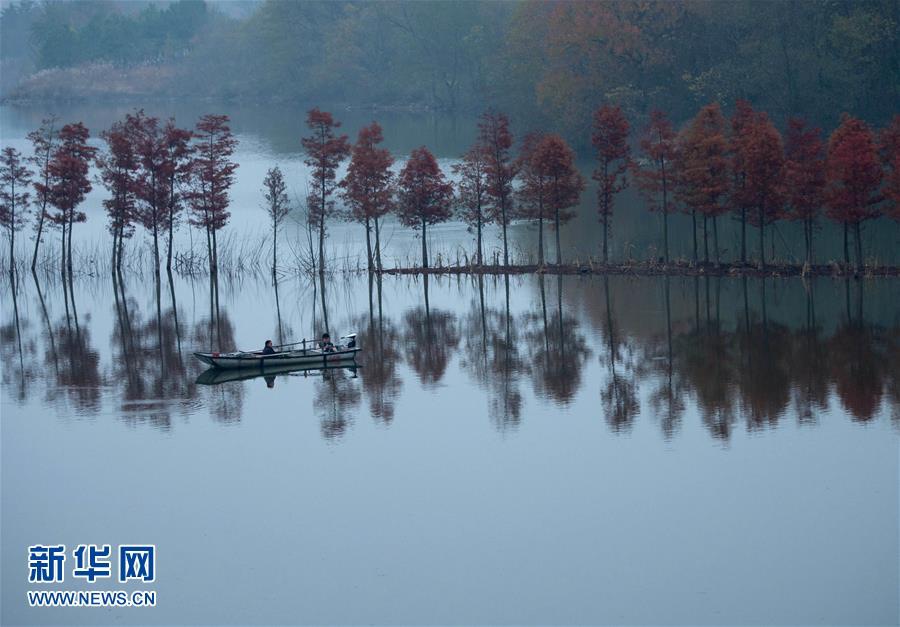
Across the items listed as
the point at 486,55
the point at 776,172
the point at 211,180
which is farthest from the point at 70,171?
the point at 486,55

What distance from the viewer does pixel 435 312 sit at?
40.5 metres

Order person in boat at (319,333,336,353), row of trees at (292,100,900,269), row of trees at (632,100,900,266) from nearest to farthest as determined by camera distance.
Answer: person in boat at (319,333,336,353) → row of trees at (632,100,900,266) → row of trees at (292,100,900,269)

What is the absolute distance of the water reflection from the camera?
28.2m

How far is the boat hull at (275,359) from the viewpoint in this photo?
103 ft

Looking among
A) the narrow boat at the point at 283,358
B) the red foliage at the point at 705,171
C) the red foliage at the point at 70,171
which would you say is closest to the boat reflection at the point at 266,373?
the narrow boat at the point at 283,358

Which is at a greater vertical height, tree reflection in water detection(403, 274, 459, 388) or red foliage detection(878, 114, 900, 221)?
red foliage detection(878, 114, 900, 221)

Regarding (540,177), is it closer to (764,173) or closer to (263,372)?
(764,173)

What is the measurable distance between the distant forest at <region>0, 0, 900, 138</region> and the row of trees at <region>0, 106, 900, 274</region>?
2073cm

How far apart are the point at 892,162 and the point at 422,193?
16.8m

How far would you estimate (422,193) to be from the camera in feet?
162

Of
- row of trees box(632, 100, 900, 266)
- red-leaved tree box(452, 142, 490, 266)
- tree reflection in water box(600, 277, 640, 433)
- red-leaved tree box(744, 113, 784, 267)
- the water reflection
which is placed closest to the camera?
tree reflection in water box(600, 277, 640, 433)

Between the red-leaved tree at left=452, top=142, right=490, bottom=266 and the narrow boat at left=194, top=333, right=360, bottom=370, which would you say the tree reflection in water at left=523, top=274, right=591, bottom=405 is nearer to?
the narrow boat at left=194, top=333, right=360, bottom=370

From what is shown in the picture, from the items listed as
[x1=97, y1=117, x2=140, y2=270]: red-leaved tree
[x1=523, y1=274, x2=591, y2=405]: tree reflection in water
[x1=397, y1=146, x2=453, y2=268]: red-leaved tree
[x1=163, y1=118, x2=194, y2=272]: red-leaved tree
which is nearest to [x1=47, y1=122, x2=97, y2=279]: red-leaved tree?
[x1=97, y1=117, x2=140, y2=270]: red-leaved tree

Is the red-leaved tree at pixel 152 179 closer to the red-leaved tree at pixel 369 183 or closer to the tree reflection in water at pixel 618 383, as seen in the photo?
the red-leaved tree at pixel 369 183
